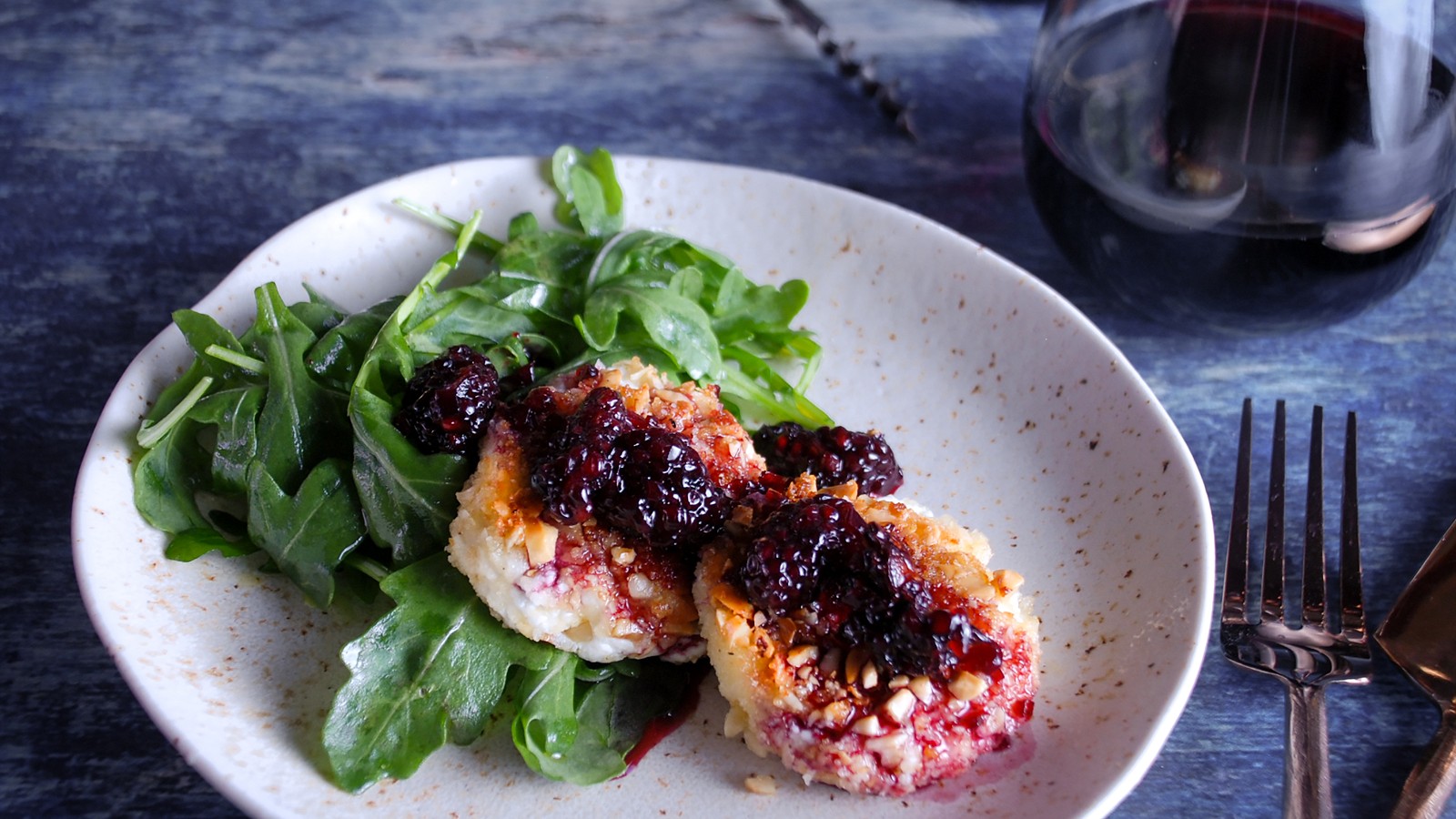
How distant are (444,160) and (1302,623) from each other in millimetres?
2890

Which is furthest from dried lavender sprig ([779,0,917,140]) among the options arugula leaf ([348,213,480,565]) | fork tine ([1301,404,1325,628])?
arugula leaf ([348,213,480,565])

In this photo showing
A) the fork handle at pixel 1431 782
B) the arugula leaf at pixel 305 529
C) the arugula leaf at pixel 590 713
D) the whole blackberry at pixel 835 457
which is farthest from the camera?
the whole blackberry at pixel 835 457

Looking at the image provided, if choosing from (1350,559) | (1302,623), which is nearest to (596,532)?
(1302,623)

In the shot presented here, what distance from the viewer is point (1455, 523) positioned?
2.54m

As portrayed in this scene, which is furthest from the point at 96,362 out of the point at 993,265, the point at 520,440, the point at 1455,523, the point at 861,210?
the point at 1455,523

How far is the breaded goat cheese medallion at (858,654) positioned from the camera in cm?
193

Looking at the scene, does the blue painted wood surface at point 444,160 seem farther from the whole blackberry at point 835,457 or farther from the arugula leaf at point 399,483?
the whole blackberry at point 835,457

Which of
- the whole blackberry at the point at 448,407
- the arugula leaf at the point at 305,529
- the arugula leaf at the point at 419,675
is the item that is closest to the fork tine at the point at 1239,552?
the arugula leaf at the point at 419,675

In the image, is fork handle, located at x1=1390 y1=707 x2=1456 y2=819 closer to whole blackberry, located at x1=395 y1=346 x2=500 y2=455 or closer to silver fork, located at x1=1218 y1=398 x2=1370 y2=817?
silver fork, located at x1=1218 y1=398 x2=1370 y2=817

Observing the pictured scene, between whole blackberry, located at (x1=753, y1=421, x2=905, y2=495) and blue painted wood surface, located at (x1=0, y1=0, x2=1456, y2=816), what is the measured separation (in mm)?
798

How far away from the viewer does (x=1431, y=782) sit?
2.19 m

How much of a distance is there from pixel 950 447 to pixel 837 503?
79 cm

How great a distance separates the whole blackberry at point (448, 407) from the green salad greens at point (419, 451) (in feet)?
0.15

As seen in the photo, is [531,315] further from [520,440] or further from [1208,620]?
[1208,620]
